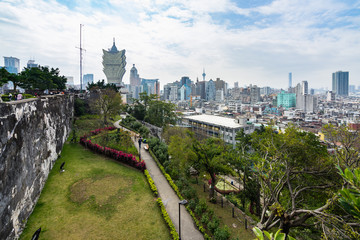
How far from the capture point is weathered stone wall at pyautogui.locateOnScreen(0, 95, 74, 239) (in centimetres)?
955

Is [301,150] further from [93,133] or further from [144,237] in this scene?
[93,133]

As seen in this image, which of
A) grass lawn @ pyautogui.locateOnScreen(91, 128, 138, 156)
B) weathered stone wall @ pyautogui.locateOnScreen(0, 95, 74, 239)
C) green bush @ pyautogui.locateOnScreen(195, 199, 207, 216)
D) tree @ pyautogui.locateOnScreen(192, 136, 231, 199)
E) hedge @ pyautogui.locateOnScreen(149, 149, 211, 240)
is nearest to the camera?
weathered stone wall @ pyautogui.locateOnScreen(0, 95, 74, 239)

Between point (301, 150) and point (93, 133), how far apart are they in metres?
26.6

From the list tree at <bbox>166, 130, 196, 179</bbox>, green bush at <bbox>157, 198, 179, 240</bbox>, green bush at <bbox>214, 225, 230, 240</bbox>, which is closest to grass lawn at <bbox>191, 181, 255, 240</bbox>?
green bush at <bbox>214, 225, 230, 240</bbox>

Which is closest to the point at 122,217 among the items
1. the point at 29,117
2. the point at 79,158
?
the point at 29,117

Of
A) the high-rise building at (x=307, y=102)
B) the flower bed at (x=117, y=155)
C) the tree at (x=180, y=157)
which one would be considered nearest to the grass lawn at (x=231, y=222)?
the tree at (x=180, y=157)

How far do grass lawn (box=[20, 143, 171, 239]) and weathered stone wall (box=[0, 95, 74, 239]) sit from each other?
1032 millimetres

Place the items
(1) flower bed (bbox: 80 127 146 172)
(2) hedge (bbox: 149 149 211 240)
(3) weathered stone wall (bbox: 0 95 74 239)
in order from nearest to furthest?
(3) weathered stone wall (bbox: 0 95 74 239) < (2) hedge (bbox: 149 149 211 240) < (1) flower bed (bbox: 80 127 146 172)

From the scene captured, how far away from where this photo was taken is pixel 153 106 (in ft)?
133

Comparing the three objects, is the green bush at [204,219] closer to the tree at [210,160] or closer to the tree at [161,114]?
the tree at [210,160]

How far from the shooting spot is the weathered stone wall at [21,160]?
9555 mm

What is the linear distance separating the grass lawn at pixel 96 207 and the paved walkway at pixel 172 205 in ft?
3.46

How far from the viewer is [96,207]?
1348 cm

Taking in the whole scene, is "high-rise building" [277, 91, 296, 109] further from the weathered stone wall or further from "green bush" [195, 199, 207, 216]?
the weathered stone wall
